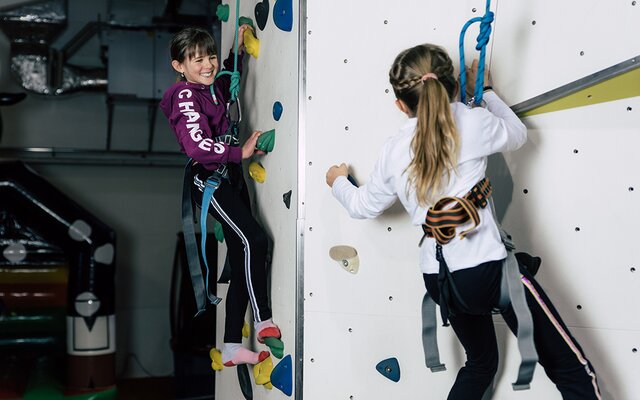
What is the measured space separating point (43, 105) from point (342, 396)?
3898mm

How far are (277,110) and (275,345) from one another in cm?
75

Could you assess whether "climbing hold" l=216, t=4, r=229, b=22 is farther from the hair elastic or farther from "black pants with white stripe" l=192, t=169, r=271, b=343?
the hair elastic

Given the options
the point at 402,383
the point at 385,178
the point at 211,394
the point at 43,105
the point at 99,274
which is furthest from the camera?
the point at 43,105

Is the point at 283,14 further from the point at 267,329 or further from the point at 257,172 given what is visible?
the point at 267,329

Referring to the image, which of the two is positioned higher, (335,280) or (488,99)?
(488,99)

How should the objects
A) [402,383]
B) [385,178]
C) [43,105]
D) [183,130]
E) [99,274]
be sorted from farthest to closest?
[43,105], [99,274], [183,130], [402,383], [385,178]

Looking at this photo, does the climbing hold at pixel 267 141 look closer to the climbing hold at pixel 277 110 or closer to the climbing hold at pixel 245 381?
the climbing hold at pixel 277 110

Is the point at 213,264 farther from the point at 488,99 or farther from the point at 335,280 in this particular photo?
the point at 488,99

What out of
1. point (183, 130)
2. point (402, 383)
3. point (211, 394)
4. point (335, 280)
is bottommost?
point (211, 394)

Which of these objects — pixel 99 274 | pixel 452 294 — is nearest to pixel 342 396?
pixel 452 294

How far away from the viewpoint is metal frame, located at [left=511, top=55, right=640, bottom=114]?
1534 mm

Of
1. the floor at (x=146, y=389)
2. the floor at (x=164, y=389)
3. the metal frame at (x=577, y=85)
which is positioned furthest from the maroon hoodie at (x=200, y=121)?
the floor at (x=146, y=389)

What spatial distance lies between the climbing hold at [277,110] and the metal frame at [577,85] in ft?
2.43

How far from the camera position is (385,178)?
1.68 meters
